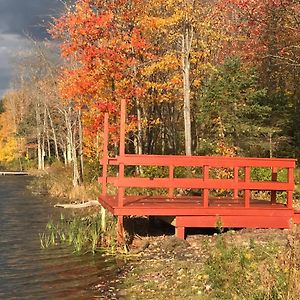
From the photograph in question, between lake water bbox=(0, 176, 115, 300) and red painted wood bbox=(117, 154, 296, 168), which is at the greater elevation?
red painted wood bbox=(117, 154, 296, 168)

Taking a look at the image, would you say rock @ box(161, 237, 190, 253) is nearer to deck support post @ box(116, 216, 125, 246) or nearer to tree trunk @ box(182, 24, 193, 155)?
deck support post @ box(116, 216, 125, 246)

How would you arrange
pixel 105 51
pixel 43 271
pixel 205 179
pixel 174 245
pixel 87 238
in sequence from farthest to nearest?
1. pixel 105 51
2. pixel 87 238
3. pixel 205 179
4. pixel 174 245
5. pixel 43 271

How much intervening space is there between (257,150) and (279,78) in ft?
23.8

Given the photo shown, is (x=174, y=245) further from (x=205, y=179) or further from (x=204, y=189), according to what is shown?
(x=205, y=179)

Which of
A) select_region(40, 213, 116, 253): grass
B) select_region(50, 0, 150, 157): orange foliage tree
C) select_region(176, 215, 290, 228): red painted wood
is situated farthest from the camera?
select_region(50, 0, 150, 157): orange foliage tree

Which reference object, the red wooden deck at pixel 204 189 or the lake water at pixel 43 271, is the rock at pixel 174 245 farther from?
the lake water at pixel 43 271

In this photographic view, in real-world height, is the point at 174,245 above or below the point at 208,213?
below

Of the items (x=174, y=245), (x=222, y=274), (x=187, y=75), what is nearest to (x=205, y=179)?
(x=174, y=245)

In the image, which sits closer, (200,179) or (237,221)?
(200,179)

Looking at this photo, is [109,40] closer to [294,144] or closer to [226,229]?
[294,144]

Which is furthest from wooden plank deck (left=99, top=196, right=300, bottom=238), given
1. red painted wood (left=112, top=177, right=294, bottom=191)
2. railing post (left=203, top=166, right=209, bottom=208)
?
red painted wood (left=112, top=177, right=294, bottom=191)

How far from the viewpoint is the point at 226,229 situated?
42.0ft

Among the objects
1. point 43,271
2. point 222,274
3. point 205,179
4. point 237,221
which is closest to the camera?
point 222,274

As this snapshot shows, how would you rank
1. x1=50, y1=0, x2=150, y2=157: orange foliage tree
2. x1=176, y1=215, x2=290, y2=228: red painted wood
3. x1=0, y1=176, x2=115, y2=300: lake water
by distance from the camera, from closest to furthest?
x1=0, y1=176, x2=115, y2=300: lake water
x1=176, y1=215, x2=290, y2=228: red painted wood
x1=50, y1=0, x2=150, y2=157: orange foliage tree
